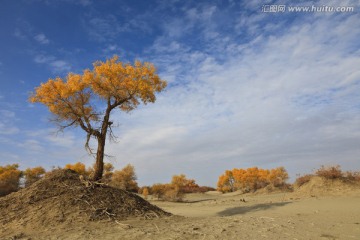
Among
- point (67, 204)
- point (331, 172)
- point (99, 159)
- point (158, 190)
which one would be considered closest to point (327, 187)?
point (331, 172)

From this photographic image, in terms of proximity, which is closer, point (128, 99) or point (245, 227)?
point (245, 227)

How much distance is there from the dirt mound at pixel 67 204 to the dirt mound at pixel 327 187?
1213 cm

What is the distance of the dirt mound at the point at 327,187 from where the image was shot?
19.2 m

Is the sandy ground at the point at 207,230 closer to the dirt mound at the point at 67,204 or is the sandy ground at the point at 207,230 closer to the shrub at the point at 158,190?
the dirt mound at the point at 67,204

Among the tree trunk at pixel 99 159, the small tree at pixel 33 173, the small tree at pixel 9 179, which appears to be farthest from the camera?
the small tree at pixel 33 173

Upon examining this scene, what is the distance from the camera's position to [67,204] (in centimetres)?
1140

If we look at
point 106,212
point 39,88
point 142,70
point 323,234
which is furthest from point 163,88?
point 323,234

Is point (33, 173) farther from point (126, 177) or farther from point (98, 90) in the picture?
point (98, 90)

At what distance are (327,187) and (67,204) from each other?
53.8ft

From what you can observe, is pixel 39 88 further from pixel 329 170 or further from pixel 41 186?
pixel 329 170

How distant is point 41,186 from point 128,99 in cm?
539

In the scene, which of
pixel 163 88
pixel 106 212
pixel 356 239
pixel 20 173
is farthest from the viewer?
pixel 20 173

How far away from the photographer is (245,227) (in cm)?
902

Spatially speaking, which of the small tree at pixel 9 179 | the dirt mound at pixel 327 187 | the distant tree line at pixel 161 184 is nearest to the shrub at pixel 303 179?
the dirt mound at pixel 327 187
